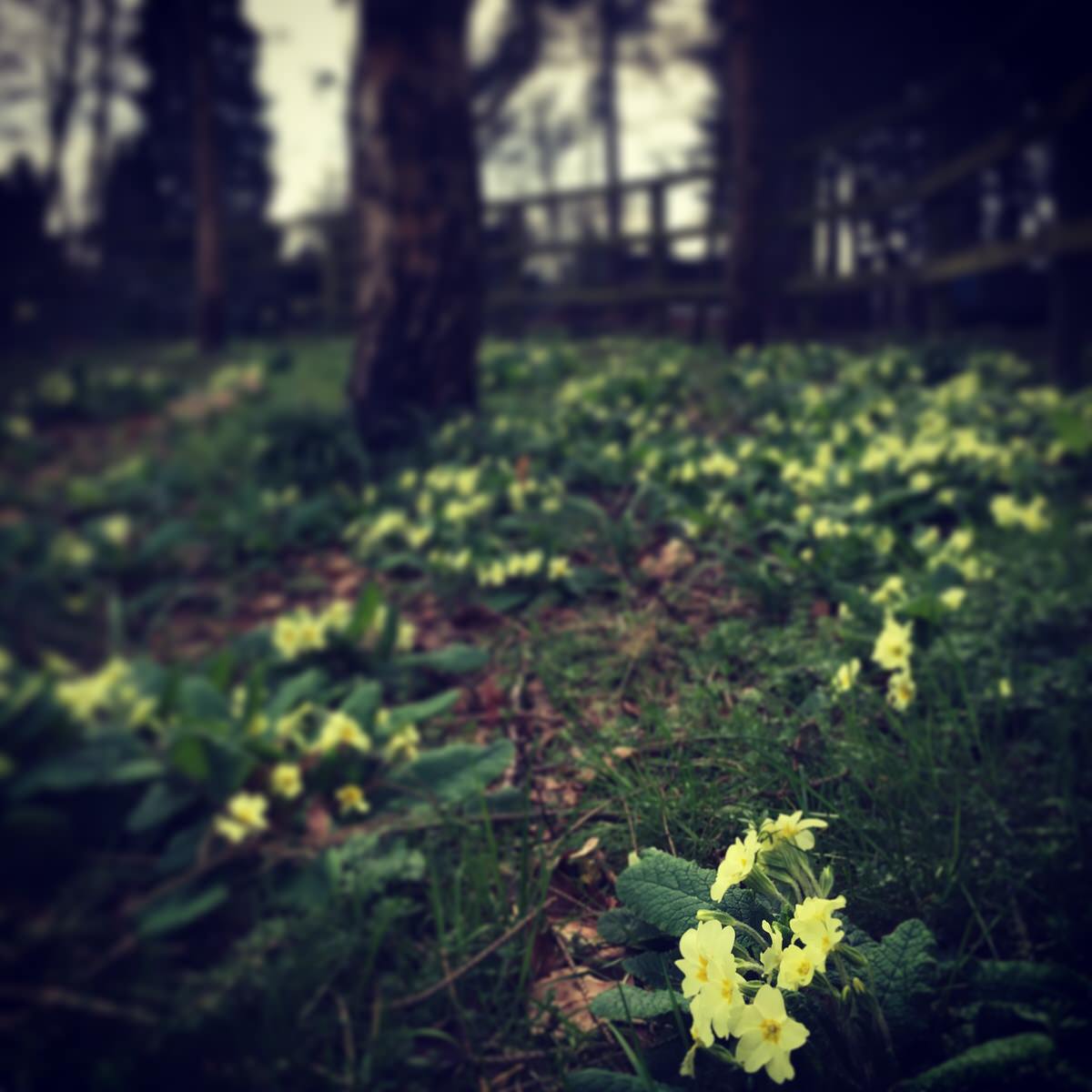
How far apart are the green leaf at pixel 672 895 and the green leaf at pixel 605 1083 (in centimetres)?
16

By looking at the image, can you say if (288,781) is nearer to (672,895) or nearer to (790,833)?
(672,895)

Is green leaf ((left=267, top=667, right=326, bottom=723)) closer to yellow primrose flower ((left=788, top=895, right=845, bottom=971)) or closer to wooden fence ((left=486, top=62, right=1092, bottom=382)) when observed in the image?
yellow primrose flower ((left=788, top=895, right=845, bottom=971))

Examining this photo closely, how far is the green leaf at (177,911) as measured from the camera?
2.11 metres

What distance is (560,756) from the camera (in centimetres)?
177

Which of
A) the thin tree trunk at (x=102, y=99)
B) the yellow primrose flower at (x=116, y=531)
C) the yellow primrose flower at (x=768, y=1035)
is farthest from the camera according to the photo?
the thin tree trunk at (x=102, y=99)

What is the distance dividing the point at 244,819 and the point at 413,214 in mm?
3639

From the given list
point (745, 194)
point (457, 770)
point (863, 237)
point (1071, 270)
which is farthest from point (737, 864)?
point (863, 237)

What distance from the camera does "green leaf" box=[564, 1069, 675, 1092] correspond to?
1.02 meters

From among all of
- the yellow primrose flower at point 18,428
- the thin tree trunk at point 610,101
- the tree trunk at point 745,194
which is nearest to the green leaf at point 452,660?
the yellow primrose flower at point 18,428

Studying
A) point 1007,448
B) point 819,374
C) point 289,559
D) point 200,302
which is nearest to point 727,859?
point 1007,448

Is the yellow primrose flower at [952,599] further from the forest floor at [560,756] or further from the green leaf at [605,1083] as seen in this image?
the green leaf at [605,1083]

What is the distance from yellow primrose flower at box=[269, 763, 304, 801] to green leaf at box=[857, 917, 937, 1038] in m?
1.54

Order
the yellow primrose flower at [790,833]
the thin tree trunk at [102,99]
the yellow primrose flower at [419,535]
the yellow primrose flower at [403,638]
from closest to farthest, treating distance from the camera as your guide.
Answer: the yellow primrose flower at [790,833] → the yellow primrose flower at [403,638] → the yellow primrose flower at [419,535] → the thin tree trunk at [102,99]

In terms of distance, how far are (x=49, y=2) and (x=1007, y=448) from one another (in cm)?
1875
